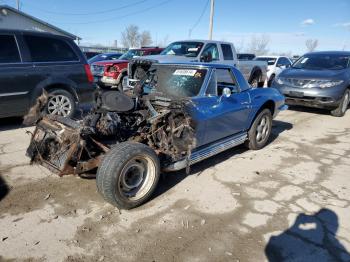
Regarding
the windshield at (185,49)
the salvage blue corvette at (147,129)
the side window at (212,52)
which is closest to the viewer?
the salvage blue corvette at (147,129)

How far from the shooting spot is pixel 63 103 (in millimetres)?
6715

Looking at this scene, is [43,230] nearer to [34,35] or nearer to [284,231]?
[284,231]

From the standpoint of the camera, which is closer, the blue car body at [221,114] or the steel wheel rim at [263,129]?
the blue car body at [221,114]

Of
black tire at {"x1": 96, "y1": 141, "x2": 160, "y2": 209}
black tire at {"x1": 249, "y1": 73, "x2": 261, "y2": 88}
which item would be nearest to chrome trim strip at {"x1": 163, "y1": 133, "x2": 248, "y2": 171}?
black tire at {"x1": 96, "y1": 141, "x2": 160, "y2": 209}

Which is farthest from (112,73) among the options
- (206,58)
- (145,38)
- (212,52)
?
(145,38)

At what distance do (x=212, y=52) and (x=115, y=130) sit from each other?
285 inches

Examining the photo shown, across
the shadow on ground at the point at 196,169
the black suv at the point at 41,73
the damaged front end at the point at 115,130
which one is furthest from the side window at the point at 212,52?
the damaged front end at the point at 115,130


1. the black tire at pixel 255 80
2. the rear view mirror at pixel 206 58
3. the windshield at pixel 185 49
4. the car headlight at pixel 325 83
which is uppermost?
the windshield at pixel 185 49

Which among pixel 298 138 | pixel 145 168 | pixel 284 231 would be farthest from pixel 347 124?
pixel 145 168

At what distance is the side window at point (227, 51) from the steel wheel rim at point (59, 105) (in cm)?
622

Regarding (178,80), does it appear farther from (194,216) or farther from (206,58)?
(206,58)

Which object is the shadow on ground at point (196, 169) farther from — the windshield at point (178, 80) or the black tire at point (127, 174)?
the windshield at point (178, 80)

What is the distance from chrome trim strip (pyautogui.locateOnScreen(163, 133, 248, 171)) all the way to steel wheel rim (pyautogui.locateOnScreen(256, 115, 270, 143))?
0.43m

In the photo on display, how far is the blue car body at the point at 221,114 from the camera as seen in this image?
14.2 ft
